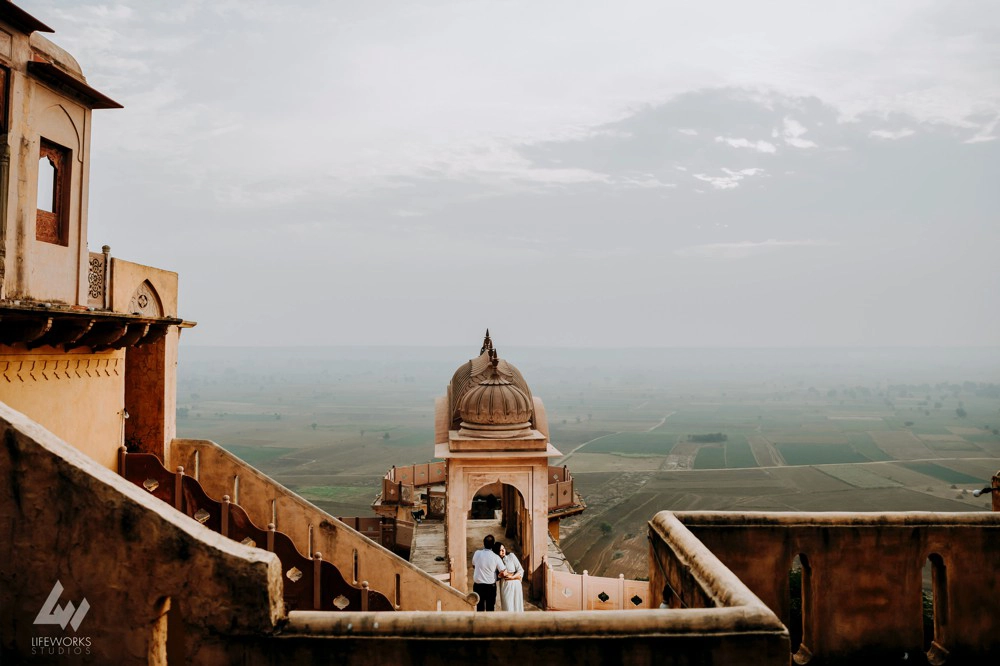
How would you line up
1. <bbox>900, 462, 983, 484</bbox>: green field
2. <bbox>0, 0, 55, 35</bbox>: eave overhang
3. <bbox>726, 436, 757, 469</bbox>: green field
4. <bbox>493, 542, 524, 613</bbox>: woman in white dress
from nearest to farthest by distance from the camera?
<bbox>0, 0, 55, 35</bbox>: eave overhang → <bbox>493, 542, 524, 613</bbox>: woman in white dress → <bbox>900, 462, 983, 484</bbox>: green field → <bbox>726, 436, 757, 469</bbox>: green field

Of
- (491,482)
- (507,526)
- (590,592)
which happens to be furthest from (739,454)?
(590,592)

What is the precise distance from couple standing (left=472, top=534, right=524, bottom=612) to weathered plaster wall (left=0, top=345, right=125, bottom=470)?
5.70 meters

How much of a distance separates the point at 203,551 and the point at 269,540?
4.83 m

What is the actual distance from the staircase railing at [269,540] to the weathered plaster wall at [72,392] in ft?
1.87

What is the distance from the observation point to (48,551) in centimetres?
457

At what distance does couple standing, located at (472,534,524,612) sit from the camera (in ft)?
35.0

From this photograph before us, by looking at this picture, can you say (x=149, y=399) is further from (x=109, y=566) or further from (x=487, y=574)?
(x=109, y=566)

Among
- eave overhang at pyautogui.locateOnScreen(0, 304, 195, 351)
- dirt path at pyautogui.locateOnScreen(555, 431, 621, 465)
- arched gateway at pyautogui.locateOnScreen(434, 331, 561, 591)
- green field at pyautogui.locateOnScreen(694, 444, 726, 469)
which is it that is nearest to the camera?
eave overhang at pyautogui.locateOnScreen(0, 304, 195, 351)

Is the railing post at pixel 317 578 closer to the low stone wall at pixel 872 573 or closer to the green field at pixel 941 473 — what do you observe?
the low stone wall at pixel 872 573

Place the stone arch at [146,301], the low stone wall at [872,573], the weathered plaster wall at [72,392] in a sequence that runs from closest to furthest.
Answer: the low stone wall at [872,573] → the weathered plaster wall at [72,392] → the stone arch at [146,301]

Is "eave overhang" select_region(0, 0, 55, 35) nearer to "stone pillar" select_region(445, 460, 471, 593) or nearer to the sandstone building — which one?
the sandstone building

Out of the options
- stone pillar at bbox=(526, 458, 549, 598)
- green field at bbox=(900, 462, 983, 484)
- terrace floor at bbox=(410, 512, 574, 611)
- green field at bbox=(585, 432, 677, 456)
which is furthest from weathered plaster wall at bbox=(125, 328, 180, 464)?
green field at bbox=(585, 432, 677, 456)

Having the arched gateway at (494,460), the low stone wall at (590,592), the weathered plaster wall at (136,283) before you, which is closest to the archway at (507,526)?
the arched gateway at (494,460)

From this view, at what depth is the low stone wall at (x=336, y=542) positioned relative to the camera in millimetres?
11391
